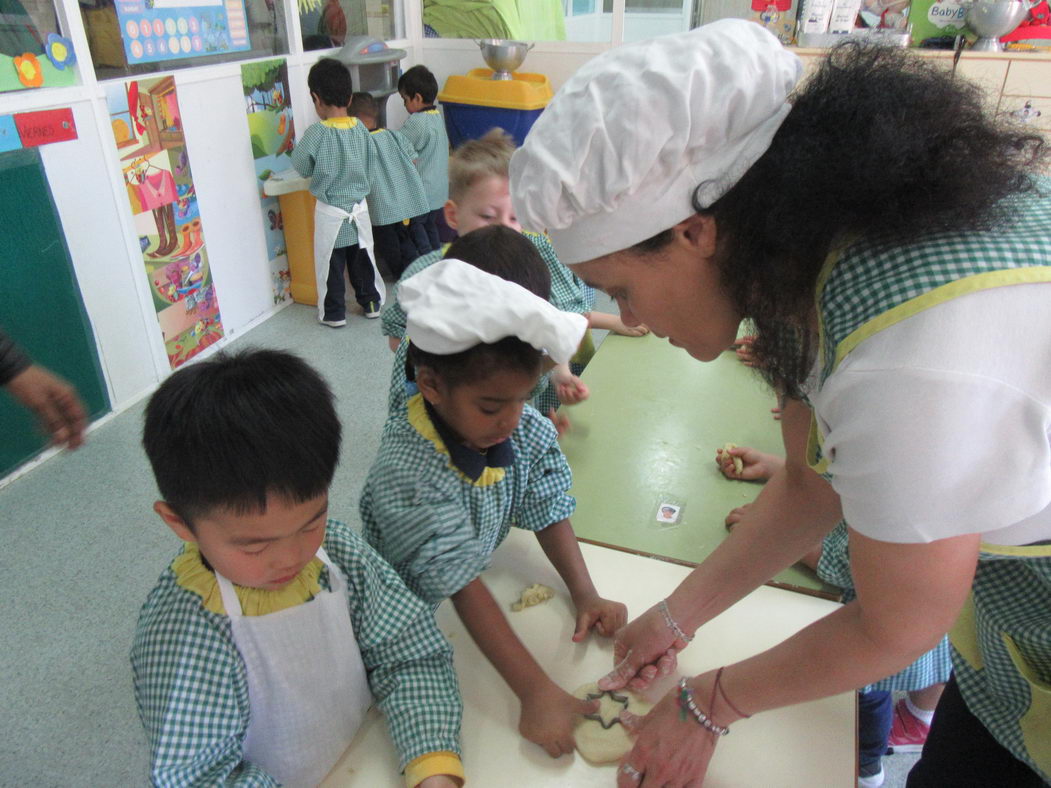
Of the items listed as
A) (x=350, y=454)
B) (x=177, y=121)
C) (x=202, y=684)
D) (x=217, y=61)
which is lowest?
(x=350, y=454)

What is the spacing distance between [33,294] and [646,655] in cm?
Answer: 230

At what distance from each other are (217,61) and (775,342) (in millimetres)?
3057

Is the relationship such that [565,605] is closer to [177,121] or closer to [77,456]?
[77,456]

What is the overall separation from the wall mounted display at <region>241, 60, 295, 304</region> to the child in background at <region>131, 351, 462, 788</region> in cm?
289

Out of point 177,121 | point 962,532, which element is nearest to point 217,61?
point 177,121

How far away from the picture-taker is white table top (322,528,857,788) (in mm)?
781

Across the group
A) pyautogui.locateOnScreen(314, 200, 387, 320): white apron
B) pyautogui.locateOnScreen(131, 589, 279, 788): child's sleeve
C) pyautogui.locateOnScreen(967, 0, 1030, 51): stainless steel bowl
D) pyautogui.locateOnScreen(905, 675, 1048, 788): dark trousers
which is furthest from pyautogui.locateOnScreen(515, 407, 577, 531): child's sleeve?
pyautogui.locateOnScreen(967, 0, 1030, 51): stainless steel bowl

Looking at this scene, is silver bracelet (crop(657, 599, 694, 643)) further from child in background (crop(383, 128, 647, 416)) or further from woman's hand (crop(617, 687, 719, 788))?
child in background (crop(383, 128, 647, 416))

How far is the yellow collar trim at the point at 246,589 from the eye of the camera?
0.74 metres

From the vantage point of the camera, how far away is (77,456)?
2.49 metres

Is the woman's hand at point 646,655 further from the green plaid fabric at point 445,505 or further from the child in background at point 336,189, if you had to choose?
the child in background at point 336,189

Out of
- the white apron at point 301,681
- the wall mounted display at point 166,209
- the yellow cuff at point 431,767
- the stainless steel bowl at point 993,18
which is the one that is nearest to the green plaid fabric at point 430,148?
the wall mounted display at point 166,209

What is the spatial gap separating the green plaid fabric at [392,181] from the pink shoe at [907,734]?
3.10 meters

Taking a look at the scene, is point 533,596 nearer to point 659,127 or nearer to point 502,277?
point 502,277
